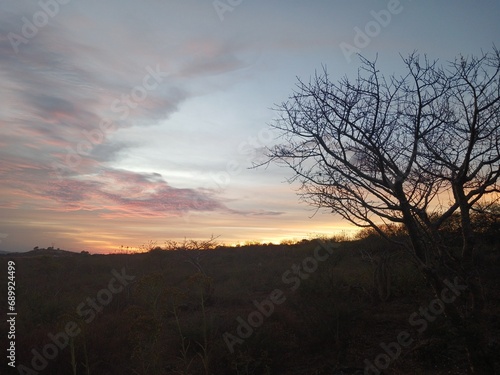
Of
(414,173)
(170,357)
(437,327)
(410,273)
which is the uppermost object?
(414,173)

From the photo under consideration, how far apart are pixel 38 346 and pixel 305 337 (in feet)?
20.4

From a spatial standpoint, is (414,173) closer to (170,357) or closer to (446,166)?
(446,166)

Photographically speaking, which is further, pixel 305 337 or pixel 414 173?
pixel 305 337

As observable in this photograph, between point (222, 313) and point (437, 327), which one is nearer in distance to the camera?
point (437, 327)

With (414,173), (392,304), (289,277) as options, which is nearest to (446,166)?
(414,173)

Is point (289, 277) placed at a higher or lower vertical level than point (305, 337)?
higher

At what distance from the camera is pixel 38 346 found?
8.45 meters

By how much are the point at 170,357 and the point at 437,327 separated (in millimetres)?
6213

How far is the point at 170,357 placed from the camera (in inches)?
354

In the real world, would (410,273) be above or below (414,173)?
below

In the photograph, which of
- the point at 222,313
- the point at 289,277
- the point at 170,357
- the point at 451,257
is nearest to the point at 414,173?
the point at 451,257

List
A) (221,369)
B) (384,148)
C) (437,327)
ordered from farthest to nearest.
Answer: (437,327)
(221,369)
(384,148)

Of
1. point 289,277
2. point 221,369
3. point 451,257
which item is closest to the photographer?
point 451,257

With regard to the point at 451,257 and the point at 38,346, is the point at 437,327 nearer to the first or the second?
the point at 451,257
